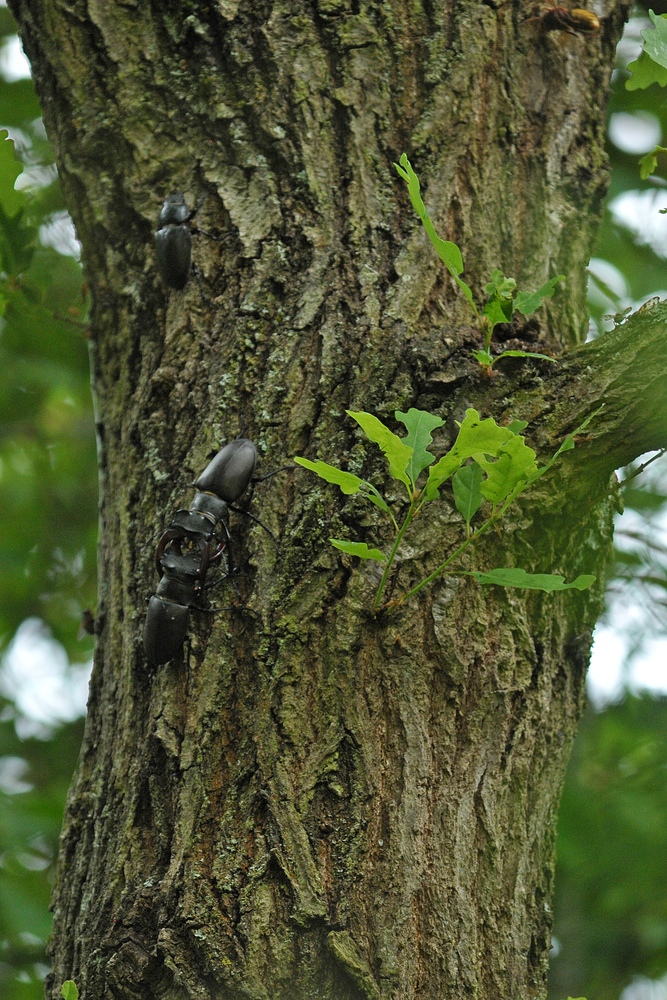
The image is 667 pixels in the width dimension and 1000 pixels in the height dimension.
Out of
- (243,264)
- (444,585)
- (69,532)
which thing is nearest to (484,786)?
(444,585)

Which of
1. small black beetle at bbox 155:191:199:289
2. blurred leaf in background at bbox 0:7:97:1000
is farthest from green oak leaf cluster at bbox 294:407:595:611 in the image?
blurred leaf in background at bbox 0:7:97:1000

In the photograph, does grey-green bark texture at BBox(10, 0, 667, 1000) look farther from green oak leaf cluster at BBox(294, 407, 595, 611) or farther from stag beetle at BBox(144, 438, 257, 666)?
green oak leaf cluster at BBox(294, 407, 595, 611)

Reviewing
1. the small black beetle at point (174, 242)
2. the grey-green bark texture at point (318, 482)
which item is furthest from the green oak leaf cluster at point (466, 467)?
the small black beetle at point (174, 242)

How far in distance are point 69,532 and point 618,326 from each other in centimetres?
434

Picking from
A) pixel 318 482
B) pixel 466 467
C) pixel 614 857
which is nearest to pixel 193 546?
pixel 318 482

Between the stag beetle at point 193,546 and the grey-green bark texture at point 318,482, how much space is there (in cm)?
4

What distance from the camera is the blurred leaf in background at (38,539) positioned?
154 inches

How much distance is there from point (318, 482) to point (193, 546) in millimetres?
318

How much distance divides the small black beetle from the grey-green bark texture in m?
0.04

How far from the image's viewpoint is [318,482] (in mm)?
1785

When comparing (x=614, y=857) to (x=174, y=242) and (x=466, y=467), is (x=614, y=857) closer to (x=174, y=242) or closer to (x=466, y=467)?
(x=466, y=467)

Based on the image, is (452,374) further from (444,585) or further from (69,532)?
(69,532)

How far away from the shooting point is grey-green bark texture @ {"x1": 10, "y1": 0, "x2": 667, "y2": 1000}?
1.55 metres

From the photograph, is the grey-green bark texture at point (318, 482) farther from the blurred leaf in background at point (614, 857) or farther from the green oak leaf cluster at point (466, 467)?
the blurred leaf in background at point (614, 857)
